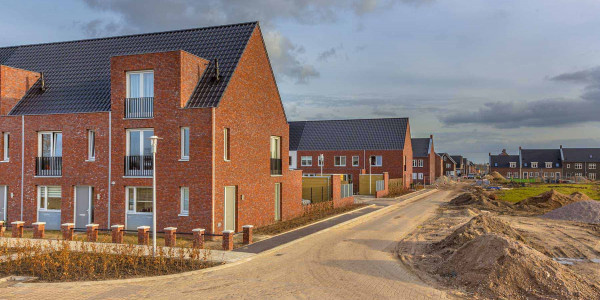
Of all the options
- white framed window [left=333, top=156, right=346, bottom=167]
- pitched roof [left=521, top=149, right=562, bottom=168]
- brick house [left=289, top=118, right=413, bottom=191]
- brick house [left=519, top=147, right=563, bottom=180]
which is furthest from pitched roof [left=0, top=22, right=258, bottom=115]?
pitched roof [left=521, top=149, right=562, bottom=168]

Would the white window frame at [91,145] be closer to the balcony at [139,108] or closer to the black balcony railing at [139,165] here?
the black balcony railing at [139,165]

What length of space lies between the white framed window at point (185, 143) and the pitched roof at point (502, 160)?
10504cm

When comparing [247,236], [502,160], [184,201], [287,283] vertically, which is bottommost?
[287,283]

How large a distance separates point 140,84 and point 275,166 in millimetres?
7744

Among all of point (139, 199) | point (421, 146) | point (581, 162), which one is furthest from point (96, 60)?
point (581, 162)

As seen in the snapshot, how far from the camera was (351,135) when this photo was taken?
5472 cm

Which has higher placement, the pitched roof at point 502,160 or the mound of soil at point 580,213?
the pitched roof at point 502,160

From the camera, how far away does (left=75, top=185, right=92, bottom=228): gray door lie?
19.4m

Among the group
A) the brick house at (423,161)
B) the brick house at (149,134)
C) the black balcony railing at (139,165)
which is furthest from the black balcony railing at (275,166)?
the brick house at (423,161)

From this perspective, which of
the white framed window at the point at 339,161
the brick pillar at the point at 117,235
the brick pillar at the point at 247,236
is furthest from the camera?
the white framed window at the point at 339,161

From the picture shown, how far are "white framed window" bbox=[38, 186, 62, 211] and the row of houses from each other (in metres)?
94.1

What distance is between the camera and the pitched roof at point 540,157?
102 m

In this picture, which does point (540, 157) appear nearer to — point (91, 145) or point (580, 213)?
point (580, 213)

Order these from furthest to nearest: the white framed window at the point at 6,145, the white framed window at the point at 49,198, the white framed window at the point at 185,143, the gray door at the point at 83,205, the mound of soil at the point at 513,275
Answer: the white framed window at the point at 6,145
the white framed window at the point at 49,198
the gray door at the point at 83,205
the white framed window at the point at 185,143
the mound of soil at the point at 513,275
